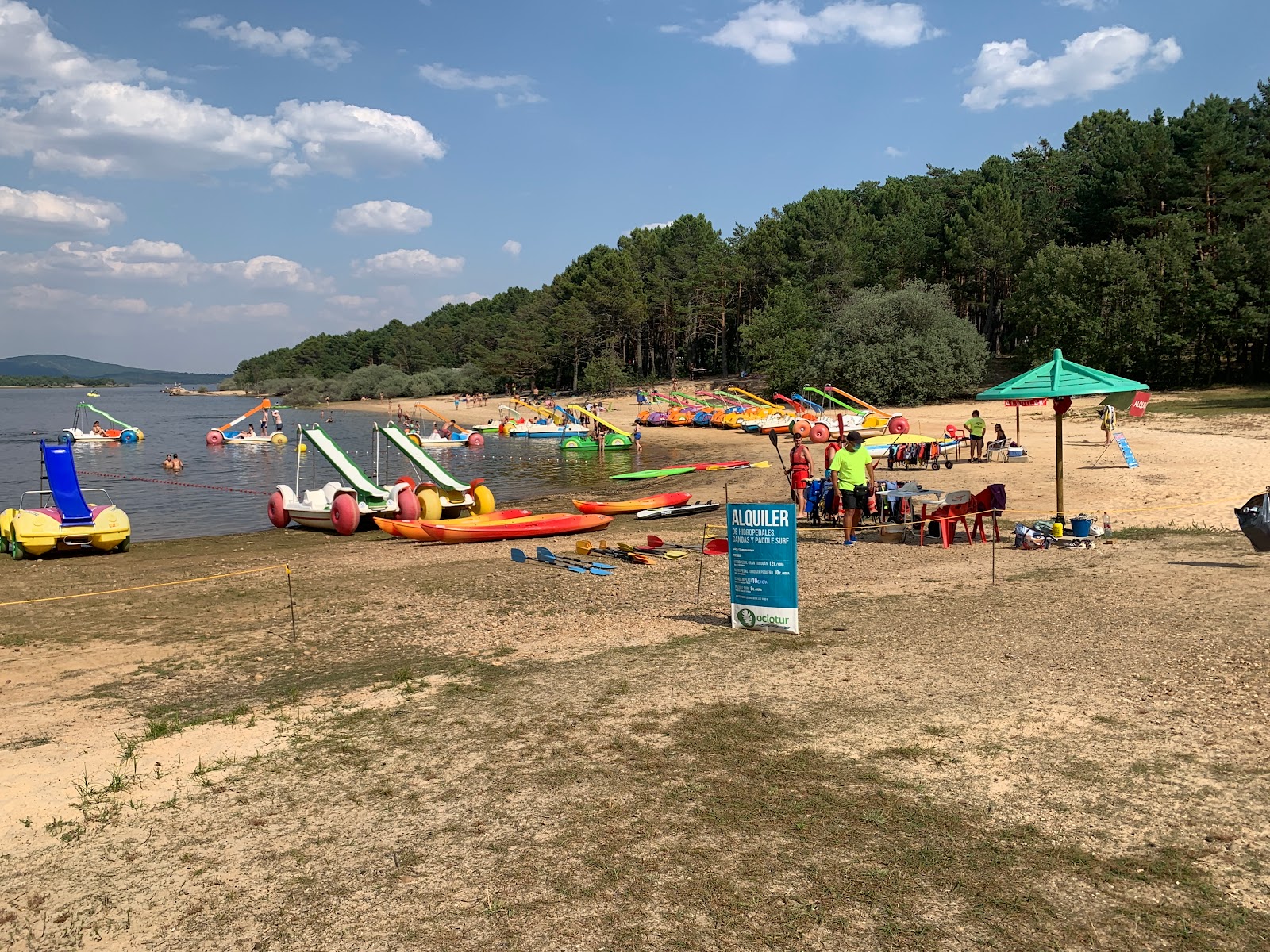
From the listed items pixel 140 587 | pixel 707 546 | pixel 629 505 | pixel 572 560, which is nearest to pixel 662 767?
pixel 572 560

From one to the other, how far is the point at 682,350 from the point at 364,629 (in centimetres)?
7533

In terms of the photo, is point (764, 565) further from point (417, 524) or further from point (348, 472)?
point (348, 472)

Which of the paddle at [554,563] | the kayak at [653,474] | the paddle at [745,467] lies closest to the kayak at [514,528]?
the paddle at [554,563]

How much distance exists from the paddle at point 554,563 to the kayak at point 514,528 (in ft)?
9.33

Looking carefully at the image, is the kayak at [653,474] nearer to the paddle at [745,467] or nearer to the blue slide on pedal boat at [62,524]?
the paddle at [745,467]

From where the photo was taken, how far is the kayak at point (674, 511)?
62.6 feet

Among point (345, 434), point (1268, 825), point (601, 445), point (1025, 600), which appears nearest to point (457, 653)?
point (1025, 600)

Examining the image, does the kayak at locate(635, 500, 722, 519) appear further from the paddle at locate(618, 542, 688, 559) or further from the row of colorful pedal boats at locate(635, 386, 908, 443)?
the row of colorful pedal boats at locate(635, 386, 908, 443)

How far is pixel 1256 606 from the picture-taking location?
333 inches

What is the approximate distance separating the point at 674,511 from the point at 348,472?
24.1ft

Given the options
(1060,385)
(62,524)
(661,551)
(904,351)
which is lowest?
(661,551)

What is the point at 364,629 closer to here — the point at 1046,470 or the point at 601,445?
the point at 1046,470

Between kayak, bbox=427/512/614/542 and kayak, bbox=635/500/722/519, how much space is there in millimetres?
1591

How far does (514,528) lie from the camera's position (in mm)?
17172
